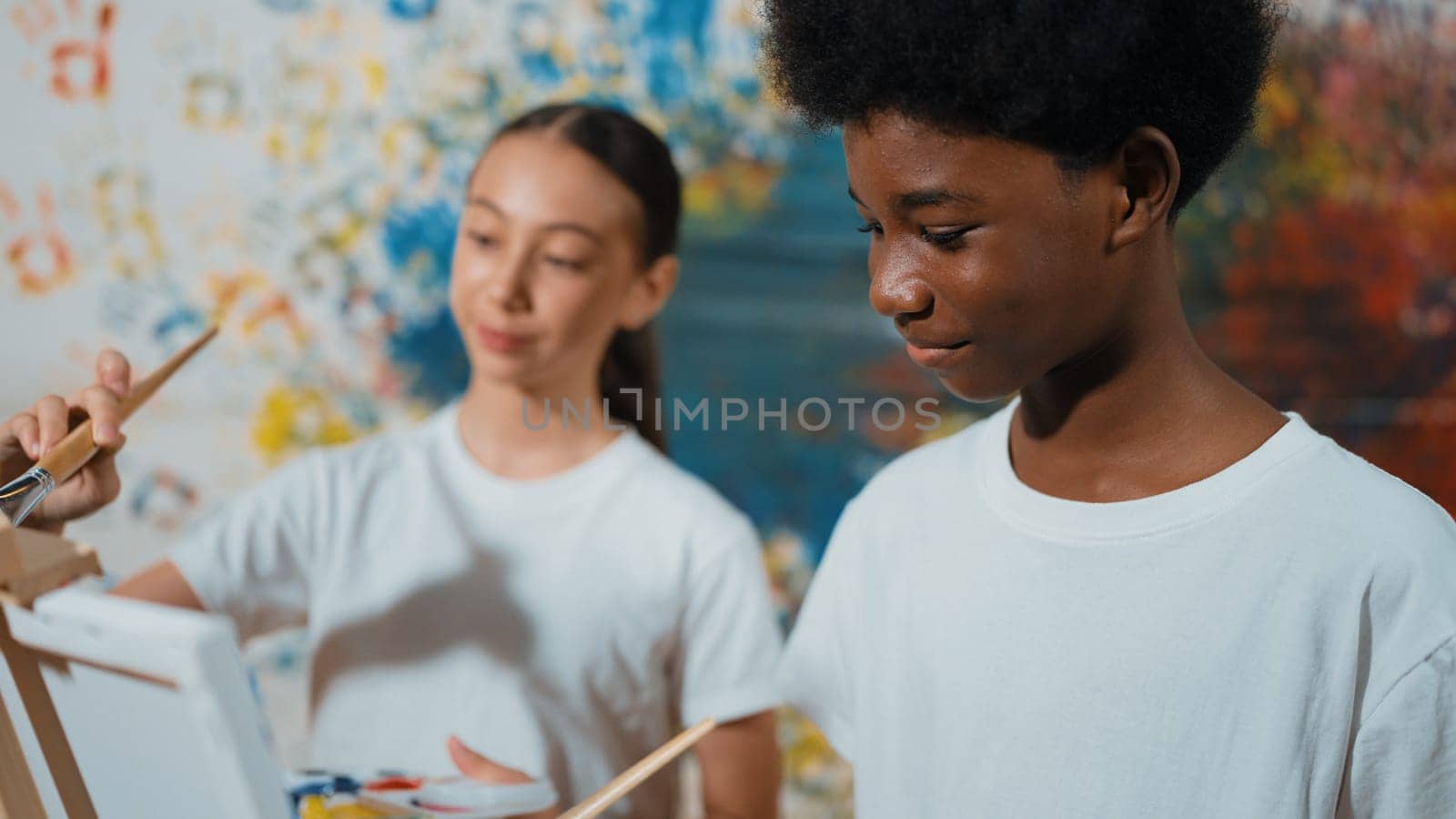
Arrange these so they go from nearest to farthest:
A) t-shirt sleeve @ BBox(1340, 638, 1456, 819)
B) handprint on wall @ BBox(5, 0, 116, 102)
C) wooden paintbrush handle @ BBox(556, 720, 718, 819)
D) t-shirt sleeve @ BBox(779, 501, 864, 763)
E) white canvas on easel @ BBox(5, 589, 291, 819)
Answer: white canvas on easel @ BBox(5, 589, 291, 819) < t-shirt sleeve @ BBox(1340, 638, 1456, 819) < wooden paintbrush handle @ BBox(556, 720, 718, 819) < t-shirt sleeve @ BBox(779, 501, 864, 763) < handprint on wall @ BBox(5, 0, 116, 102)

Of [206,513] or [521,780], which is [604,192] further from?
[206,513]

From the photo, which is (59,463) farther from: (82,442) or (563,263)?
(563,263)

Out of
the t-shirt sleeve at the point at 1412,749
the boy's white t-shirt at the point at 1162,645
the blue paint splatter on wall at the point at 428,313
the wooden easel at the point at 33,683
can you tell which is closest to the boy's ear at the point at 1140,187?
the boy's white t-shirt at the point at 1162,645

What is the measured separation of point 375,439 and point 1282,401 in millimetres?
1154

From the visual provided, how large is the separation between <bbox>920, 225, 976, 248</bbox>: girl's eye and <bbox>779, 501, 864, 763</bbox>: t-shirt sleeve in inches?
10.5

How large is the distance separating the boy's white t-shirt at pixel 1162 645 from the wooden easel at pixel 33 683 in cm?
48

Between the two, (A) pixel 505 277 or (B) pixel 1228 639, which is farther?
(A) pixel 505 277

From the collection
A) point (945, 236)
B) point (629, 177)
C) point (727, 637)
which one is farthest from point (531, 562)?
point (945, 236)

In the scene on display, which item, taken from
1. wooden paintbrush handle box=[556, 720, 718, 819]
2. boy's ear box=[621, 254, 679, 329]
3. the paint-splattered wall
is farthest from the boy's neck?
the paint-splattered wall

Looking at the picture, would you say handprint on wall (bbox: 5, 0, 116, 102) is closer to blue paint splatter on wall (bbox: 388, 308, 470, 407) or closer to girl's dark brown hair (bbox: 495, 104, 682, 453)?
blue paint splatter on wall (bbox: 388, 308, 470, 407)

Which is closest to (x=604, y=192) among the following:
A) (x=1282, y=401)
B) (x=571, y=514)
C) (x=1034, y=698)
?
(x=571, y=514)

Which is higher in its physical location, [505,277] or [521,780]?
[505,277]

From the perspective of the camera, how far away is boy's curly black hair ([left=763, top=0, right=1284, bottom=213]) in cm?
66

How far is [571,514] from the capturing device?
122cm
